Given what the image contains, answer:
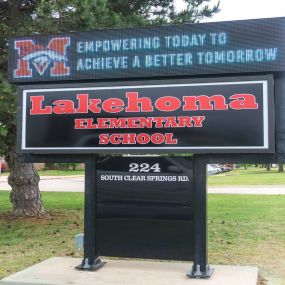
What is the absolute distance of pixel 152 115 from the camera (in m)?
7.23

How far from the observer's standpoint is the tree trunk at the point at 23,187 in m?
14.0

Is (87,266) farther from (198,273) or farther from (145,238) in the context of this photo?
(198,273)

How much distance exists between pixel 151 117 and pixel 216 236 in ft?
16.0

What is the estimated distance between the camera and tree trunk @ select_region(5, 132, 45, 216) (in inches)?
553

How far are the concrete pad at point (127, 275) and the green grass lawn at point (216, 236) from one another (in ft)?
2.00

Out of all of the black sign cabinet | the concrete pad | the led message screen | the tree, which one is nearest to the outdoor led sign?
the black sign cabinet

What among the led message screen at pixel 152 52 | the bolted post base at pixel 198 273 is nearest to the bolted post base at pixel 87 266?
the bolted post base at pixel 198 273

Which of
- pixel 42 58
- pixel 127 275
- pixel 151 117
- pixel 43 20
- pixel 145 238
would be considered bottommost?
pixel 127 275

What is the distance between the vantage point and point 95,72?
24.9 ft

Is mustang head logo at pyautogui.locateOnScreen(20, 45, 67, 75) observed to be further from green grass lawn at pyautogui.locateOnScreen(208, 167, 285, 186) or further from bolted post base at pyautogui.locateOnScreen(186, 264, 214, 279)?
green grass lawn at pyautogui.locateOnScreen(208, 167, 285, 186)

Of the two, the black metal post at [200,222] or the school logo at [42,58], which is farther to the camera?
the school logo at [42,58]

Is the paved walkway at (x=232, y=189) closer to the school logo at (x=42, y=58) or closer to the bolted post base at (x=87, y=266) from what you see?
the bolted post base at (x=87, y=266)

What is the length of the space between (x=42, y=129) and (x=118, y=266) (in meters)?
2.28

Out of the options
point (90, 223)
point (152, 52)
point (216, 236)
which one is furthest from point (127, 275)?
point (216, 236)
